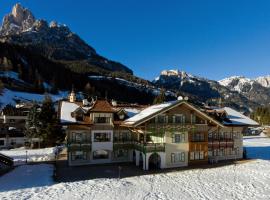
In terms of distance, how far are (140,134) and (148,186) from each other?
1321cm

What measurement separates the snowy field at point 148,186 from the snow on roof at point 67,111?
286 inches

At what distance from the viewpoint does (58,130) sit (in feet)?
202

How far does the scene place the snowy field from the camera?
27058mm

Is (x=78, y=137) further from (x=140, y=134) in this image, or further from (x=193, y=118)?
(x=193, y=118)

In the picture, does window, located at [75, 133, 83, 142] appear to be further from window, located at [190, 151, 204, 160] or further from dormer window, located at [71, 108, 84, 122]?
window, located at [190, 151, 204, 160]

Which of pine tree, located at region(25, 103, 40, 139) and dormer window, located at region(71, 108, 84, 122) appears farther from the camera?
pine tree, located at region(25, 103, 40, 139)

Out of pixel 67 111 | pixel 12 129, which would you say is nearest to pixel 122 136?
pixel 67 111

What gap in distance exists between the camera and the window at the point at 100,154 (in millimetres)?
41969

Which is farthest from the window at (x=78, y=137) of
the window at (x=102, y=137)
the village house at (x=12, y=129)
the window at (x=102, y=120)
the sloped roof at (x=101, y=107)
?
the village house at (x=12, y=129)

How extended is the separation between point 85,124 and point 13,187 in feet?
45.9

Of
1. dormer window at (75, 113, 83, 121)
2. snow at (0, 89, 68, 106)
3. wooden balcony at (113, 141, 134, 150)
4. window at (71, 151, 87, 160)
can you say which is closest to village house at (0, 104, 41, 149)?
window at (71, 151, 87, 160)

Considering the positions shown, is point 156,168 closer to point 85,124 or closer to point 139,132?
point 139,132

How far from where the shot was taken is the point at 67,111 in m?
42.3

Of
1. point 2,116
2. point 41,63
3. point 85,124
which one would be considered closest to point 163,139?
point 85,124
